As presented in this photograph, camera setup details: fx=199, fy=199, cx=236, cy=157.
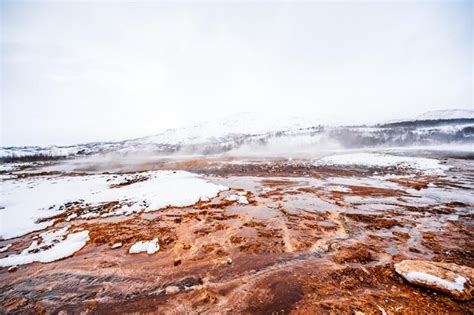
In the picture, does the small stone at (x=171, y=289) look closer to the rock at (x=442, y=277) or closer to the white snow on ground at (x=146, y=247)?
the white snow on ground at (x=146, y=247)

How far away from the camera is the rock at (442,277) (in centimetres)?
340

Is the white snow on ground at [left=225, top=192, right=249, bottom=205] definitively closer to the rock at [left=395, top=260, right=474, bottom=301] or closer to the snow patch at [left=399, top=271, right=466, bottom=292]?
the rock at [left=395, top=260, right=474, bottom=301]

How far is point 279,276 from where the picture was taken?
429 centimetres

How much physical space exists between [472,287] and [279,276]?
130 inches

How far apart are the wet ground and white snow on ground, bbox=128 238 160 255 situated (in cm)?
18

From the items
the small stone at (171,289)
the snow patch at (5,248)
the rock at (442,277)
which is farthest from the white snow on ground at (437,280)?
the snow patch at (5,248)

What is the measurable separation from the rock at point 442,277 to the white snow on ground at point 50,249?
8371 millimetres

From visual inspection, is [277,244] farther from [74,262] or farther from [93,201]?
[93,201]

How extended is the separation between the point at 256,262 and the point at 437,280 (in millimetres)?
3408

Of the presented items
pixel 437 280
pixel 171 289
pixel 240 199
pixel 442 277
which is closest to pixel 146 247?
pixel 171 289

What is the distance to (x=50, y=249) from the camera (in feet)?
19.4

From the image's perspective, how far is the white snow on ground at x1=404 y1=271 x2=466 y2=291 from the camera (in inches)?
136

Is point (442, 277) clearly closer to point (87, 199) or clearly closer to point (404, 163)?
point (87, 199)

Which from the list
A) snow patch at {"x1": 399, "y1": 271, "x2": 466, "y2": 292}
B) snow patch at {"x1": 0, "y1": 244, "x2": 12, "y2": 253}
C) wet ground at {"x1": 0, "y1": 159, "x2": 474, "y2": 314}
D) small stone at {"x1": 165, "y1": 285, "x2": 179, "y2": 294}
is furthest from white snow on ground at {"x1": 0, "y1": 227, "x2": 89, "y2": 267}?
snow patch at {"x1": 399, "y1": 271, "x2": 466, "y2": 292}
